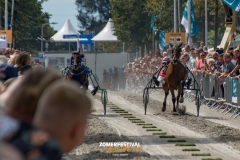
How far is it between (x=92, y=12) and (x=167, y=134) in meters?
120

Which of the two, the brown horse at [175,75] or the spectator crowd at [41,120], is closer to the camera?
the spectator crowd at [41,120]

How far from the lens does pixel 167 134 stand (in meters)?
16.0

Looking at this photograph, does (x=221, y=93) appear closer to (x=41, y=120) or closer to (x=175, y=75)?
(x=175, y=75)

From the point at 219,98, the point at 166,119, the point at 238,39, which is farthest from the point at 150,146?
the point at 238,39

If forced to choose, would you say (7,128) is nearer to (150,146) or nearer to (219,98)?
(150,146)

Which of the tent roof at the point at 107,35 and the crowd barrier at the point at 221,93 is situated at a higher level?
the tent roof at the point at 107,35

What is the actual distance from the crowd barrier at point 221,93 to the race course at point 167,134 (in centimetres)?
28

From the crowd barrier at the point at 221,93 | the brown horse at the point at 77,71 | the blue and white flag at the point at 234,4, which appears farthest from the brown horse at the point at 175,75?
the blue and white flag at the point at 234,4

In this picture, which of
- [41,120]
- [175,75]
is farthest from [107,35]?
[41,120]

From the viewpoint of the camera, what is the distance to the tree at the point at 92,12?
132750 mm

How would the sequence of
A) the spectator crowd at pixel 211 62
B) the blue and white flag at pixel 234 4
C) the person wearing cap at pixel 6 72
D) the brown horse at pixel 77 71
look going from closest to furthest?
the person wearing cap at pixel 6 72
the spectator crowd at pixel 211 62
the brown horse at pixel 77 71
the blue and white flag at pixel 234 4

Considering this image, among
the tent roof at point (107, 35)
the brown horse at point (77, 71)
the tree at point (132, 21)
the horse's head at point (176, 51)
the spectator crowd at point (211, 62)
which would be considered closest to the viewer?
the horse's head at point (176, 51)

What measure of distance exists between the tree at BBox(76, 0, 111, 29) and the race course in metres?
109

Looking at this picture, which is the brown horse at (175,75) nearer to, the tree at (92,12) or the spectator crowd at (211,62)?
the spectator crowd at (211,62)
